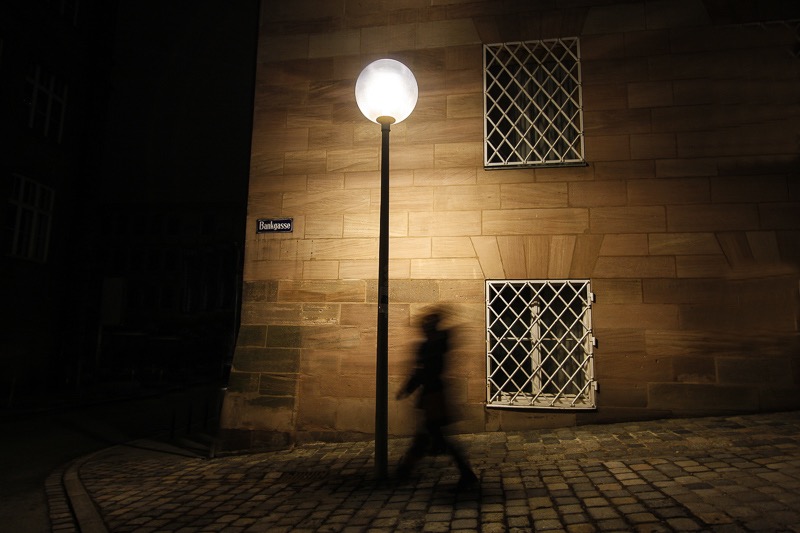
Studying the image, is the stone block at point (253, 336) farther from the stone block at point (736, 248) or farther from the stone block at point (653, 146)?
the stone block at point (736, 248)

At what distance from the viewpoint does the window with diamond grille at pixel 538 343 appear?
236 inches

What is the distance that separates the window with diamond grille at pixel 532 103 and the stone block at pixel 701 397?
9.96ft

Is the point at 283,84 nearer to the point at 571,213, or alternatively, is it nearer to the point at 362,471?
the point at 571,213

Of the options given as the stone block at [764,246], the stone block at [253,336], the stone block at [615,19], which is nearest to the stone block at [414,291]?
the stone block at [253,336]

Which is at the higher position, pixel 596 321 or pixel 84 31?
pixel 84 31

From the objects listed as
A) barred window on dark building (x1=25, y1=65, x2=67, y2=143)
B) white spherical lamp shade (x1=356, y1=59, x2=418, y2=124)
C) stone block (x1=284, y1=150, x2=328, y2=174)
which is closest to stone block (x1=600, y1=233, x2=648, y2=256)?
white spherical lamp shade (x1=356, y1=59, x2=418, y2=124)

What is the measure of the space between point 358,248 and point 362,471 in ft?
9.24

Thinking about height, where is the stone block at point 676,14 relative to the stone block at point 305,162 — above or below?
above

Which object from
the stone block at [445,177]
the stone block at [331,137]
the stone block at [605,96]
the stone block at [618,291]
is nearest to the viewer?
the stone block at [618,291]

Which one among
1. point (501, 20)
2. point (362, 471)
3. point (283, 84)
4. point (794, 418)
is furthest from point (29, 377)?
point (794, 418)

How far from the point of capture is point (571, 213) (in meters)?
6.19

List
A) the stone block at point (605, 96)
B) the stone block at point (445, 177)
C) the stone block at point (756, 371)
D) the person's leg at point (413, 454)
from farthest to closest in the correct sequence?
the stone block at point (445, 177) < the stone block at point (605, 96) < the stone block at point (756, 371) < the person's leg at point (413, 454)

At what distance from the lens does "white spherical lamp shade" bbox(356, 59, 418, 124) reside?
15.6ft

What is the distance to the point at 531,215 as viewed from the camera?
626 centimetres
